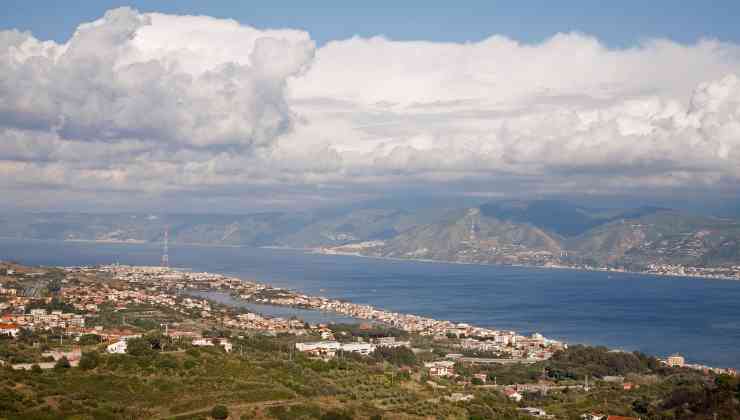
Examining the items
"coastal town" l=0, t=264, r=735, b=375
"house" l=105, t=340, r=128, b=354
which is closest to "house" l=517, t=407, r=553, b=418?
"coastal town" l=0, t=264, r=735, b=375

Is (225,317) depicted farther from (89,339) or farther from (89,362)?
(89,362)

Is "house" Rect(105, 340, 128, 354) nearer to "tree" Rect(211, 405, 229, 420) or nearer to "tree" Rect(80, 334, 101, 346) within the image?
"tree" Rect(80, 334, 101, 346)

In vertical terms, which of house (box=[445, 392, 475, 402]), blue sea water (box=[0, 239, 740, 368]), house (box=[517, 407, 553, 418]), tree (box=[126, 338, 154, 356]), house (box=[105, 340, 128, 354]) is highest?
tree (box=[126, 338, 154, 356])

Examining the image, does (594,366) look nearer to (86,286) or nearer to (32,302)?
(32,302)

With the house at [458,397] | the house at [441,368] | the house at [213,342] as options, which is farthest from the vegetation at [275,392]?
the house at [441,368]

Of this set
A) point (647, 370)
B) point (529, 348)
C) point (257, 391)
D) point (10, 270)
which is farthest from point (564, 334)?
point (10, 270)

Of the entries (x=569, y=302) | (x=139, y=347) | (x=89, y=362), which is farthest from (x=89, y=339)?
(x=569, y=302)
